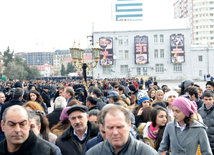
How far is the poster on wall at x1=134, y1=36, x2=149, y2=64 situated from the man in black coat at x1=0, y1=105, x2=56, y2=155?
Result: 166 ft

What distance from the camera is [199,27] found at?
108750 millimetres

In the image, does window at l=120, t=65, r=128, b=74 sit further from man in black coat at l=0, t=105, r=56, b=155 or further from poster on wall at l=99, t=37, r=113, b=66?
man in black coat at l=0, t=105, r=56, b=155

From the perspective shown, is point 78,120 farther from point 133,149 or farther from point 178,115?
point 133,149

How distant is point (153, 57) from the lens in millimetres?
53594

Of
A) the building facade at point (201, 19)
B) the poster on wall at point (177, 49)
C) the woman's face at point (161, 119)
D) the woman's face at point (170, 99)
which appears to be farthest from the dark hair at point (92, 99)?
the building facade at point (201, 19)

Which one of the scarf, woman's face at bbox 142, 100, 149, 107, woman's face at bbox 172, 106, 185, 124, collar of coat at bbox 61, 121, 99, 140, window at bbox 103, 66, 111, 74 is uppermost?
window at bbox 103, 66, 111, 74

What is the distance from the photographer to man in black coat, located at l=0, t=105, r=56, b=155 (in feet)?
8.47

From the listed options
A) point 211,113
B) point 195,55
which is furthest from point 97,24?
point 211,113

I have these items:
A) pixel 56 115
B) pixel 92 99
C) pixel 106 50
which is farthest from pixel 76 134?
pixel 106 50

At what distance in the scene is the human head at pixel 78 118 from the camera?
3.73 m

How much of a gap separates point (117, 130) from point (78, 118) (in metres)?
1.55

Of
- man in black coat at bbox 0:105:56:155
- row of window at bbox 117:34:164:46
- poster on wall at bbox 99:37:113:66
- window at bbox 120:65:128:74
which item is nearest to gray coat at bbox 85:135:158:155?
man in black coat at bbox 0:105:56:155

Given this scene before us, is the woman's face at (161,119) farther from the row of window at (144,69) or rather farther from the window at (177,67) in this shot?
the window at (177,67)

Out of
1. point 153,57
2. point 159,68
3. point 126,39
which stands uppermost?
point 126,39
